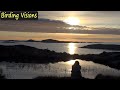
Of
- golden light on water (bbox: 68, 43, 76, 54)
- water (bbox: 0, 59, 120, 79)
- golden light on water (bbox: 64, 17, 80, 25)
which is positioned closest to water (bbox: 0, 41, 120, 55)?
golden light on water (bbox: 68, 43, 76, 54)

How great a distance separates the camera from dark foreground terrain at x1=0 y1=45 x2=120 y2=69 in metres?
5.24

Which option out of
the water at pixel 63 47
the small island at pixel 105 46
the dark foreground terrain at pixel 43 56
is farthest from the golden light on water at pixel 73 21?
the dark foreground terrain at pixel 43 56

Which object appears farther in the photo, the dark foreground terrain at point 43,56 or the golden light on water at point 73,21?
the golden light on water at point 73,21

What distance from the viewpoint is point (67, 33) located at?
17.7 ft

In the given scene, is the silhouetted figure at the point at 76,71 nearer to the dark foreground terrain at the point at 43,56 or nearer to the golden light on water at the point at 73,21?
the dark foreground terrain at the point at 43,56

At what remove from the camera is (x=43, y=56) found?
17.4 ft

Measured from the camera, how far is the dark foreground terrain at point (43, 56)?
17.2ft

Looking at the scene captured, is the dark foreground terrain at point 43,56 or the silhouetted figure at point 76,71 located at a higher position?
the dark foreground terrain at point 43,56

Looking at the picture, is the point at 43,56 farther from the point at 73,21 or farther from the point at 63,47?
the point at 73,21

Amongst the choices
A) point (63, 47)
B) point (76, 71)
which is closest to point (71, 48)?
point (63, 47)

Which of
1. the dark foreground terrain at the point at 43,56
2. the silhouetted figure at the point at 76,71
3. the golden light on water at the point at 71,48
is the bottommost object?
the silhouetted figure at the point at 76,71

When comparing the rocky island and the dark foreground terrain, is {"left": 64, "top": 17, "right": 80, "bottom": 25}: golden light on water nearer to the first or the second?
the rocky island
